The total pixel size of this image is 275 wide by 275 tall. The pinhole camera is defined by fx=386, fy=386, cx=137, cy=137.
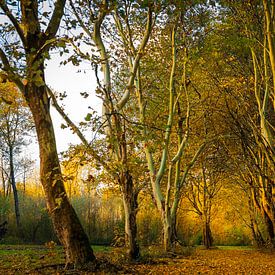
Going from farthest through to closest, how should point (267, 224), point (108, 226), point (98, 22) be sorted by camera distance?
point (108, 226) → point (267, 224) → point (98, 22)

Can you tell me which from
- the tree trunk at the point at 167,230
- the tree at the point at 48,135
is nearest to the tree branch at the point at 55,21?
the tree at the point at 48,135

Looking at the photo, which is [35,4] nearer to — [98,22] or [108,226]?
[98,22]

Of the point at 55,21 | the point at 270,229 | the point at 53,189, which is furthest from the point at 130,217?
the point at 270,229

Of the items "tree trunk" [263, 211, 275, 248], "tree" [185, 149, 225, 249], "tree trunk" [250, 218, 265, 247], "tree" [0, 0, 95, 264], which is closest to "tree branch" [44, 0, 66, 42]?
"tree" [0, 0, 95, 264]

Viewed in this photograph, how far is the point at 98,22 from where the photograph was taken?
8.69 m

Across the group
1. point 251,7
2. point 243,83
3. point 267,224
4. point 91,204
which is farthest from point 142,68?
point 91,204

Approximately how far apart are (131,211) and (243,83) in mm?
6321

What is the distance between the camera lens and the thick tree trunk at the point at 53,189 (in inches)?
269

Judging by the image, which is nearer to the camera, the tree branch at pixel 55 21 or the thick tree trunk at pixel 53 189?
the thick tree trunk at pixel 53 189

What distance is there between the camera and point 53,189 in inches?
269

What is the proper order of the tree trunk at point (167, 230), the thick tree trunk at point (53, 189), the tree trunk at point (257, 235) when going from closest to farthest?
the thick tree trunk at point (53, 189) → the tree trunk at point (167, 230) → the tree trunk at point (257, 235)

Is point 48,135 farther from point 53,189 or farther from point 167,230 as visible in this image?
point 167,230

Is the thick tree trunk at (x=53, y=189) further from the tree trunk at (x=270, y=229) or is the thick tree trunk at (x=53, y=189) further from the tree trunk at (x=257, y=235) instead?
the tree trunk at (x=257, y=235)

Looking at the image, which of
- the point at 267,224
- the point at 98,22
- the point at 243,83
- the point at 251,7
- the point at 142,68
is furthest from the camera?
the point at 267,224
